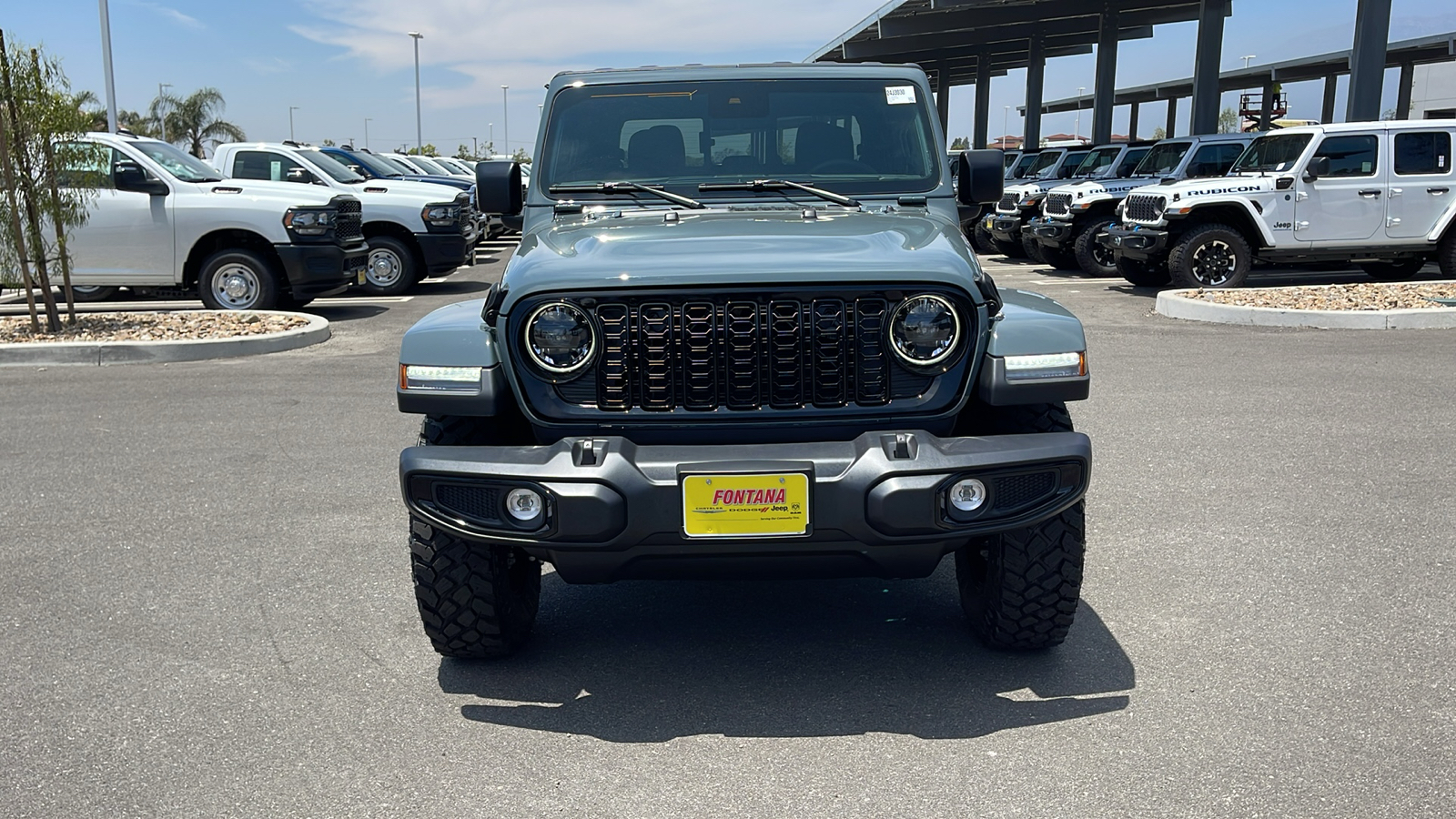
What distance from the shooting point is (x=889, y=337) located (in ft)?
12.3

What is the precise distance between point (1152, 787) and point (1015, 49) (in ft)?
156

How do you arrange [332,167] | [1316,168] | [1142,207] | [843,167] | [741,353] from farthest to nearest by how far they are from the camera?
[332,167]
[1142,207]
[1316,168]
[843,167]
[741,353]

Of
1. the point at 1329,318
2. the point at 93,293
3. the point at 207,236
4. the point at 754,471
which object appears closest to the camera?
the point at 754,471

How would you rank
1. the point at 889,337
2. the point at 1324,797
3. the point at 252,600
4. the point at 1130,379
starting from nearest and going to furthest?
the point at 1324,797
the point at 889,337
the point at 252,600
the point at 1130,379

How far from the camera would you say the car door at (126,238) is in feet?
43.6

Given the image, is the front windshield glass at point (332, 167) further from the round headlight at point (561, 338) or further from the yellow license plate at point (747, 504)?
the yellow license plate at point (747, 504)

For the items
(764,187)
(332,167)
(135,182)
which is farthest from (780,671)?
(332,167)

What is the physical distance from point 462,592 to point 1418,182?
46.3ft

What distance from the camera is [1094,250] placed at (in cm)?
1777

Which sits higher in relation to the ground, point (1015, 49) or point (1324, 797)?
point (1015, 49)

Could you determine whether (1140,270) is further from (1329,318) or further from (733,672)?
(733,672)

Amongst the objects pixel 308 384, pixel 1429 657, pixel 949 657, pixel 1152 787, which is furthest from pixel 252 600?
pixel 308 384

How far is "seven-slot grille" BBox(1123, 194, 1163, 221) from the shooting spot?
14883 millimetres

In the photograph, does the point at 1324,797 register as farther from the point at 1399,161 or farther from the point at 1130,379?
the point at 1399,161
